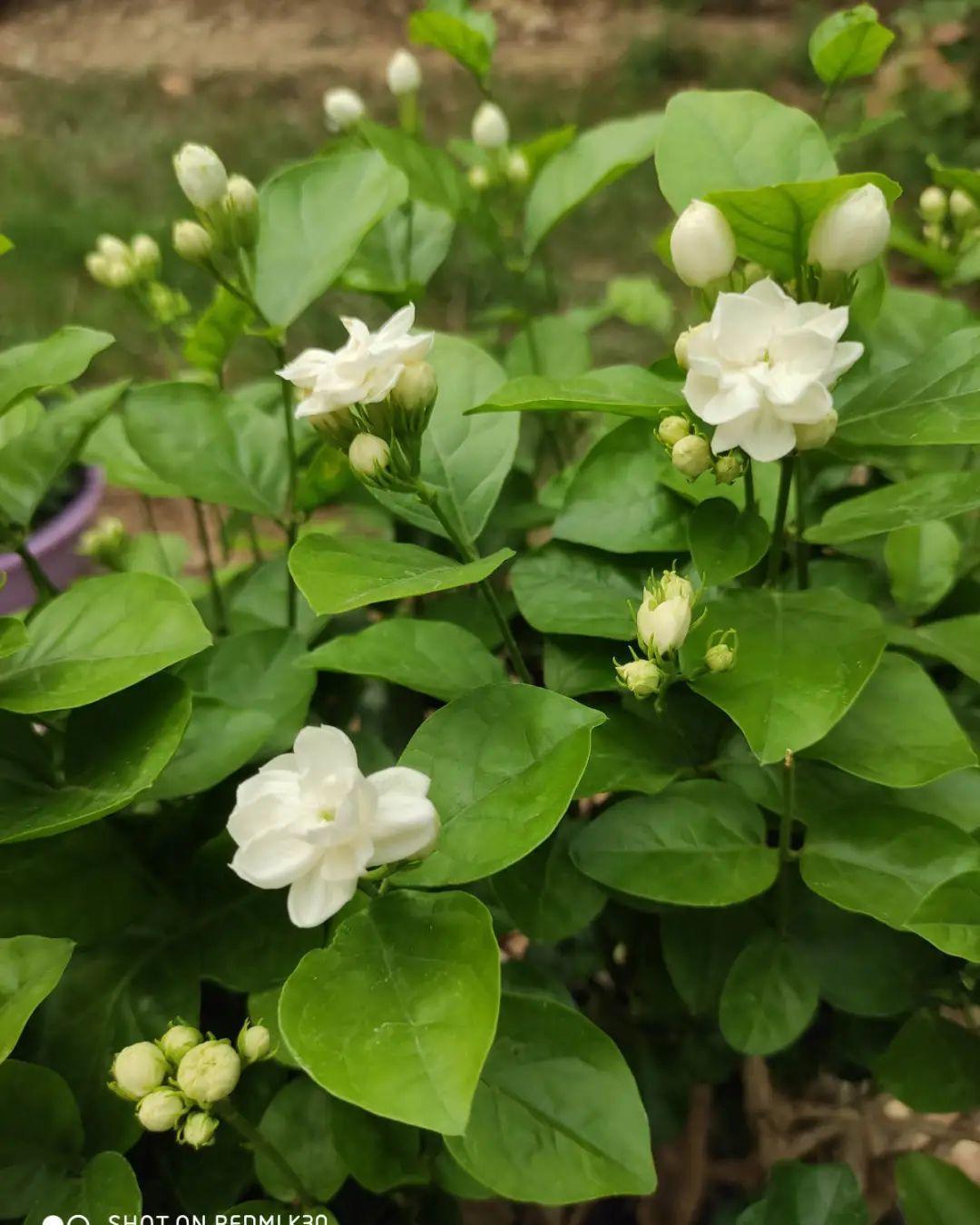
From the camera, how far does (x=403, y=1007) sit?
0.34 metres

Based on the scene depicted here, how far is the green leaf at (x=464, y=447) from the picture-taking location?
0.49 meters

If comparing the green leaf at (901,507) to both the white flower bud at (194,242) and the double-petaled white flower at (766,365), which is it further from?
the white flower bud at (194,242)

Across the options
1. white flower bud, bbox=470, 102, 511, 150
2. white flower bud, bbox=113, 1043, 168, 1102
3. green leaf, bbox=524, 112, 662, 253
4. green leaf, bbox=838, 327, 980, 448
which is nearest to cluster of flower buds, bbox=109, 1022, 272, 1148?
white flower bud, bbox=113, 1043, 168, 1102

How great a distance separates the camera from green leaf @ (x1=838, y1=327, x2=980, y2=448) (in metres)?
0.39

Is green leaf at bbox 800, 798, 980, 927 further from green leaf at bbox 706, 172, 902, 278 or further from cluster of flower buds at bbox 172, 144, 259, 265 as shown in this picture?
cluster of flower buds at bbox 172, 144, 259, 265

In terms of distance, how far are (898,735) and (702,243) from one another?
0.69ft

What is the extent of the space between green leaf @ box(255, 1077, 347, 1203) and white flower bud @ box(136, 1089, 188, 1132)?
0.21ft

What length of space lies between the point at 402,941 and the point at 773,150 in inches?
14.3

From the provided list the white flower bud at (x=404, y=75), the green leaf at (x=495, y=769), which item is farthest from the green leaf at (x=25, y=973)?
the white flower bud at (x=404, y=75)

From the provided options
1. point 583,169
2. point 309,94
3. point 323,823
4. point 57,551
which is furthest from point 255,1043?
point 309,94

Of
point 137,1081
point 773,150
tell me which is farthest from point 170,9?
point 137,1081

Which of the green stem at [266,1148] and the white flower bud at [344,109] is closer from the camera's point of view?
the green stem at [266,1148]

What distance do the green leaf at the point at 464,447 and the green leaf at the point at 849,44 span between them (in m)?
0.26

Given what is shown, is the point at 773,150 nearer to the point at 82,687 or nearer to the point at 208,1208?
the point at 82,687
